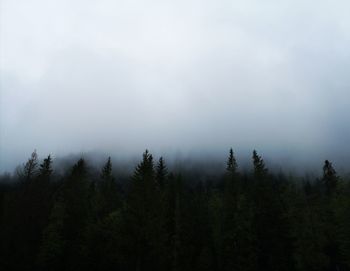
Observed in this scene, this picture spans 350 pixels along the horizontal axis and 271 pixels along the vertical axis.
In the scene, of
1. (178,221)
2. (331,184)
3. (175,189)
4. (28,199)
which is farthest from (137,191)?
(331,184)

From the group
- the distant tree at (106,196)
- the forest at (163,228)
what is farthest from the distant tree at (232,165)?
the distant tree at (106,196)

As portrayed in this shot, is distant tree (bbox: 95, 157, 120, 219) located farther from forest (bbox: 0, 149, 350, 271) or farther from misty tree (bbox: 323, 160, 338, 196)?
misty tree (bbox: 323, 160, 338, 196)

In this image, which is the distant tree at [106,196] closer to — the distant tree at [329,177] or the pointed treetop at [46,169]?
the pointed treetop at [46,169]

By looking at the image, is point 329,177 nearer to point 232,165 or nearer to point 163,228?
point 232,165

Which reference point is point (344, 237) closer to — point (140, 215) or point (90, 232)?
point (140, 215)

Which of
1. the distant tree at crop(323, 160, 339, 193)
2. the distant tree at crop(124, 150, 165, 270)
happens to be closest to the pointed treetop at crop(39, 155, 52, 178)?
the distant tree at crop(124, 150, 165, 270)

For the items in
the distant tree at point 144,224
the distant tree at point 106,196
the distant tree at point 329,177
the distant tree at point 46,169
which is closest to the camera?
the distant tree at point 144,224

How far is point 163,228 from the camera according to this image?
47812 millimetres

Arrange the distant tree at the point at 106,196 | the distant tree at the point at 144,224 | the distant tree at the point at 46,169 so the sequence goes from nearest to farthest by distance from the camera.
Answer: the distant tree at the point at 144,224 → the distant tree at the point at 46,169 → the distant tree at the point at 106,196

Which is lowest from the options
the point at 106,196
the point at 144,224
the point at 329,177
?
the point at 144,224

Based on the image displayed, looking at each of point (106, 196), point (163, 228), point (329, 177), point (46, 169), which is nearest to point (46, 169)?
point (46, 169)

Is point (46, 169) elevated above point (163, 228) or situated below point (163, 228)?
above

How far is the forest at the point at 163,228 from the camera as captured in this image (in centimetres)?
4450

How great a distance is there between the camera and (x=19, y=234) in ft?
147
